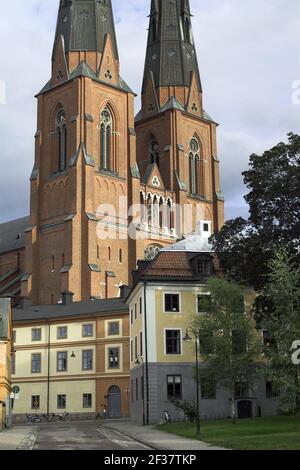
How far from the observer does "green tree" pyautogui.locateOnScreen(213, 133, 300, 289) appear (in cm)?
4666

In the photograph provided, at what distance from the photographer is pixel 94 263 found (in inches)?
3327

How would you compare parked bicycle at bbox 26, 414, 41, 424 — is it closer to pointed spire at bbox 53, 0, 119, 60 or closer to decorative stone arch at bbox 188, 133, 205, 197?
decorative stone arch at bbox 188, 133, 205, 197

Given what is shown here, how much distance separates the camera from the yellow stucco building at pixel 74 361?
227 ft

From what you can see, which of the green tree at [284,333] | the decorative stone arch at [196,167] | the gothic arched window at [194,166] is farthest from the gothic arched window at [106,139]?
the green tree at [284,333]

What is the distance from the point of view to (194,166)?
107 m

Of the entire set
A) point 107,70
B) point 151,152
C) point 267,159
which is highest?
point 107,70

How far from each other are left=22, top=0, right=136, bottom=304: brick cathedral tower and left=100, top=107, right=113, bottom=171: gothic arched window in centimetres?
13

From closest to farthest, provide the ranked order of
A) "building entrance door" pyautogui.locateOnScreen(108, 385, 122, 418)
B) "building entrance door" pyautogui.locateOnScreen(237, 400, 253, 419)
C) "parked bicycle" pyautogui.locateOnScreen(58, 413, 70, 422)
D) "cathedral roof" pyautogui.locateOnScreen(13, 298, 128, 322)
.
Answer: "building entrance door" pyautogui.locateOnScreen(237, 400, 253, 419) < "parked bicycle" pyautogui.locateOnScreen(58, 413, 70, 422) < "building entrance door" pyautogui.locateOnScreen(108, 385, 122, 418) < "cathedral roof" pyautogui.locateOnScreen(13, 298, 128, 322)

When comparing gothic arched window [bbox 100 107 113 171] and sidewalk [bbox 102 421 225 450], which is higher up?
gothic arched window [bbox 100 107 113 171]

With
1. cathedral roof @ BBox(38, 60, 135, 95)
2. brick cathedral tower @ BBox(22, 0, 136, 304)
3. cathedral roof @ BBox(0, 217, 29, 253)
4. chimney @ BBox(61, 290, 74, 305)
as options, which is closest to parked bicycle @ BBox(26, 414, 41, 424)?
chimney @ BBox(61, 290, 74, 305)

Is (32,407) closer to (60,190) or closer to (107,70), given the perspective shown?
(60,190)

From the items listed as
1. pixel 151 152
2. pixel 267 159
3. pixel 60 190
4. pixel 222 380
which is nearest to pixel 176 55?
pixel 151 152

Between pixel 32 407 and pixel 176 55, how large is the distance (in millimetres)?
60555

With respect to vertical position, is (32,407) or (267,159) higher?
(267,159)
